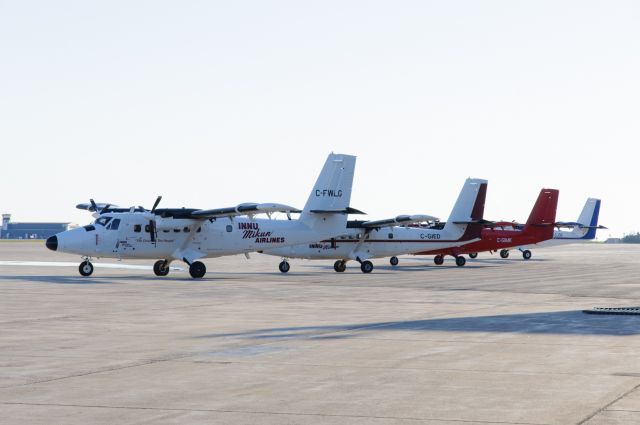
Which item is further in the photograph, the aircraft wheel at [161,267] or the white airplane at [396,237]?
the white airplane at [396,237]

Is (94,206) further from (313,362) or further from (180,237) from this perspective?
(313,362)

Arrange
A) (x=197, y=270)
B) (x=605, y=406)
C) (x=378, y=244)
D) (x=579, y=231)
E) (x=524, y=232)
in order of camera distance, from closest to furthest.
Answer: (x=605, y=406) → (x=197, y=270) → (x=378, y=244) → (x=524, y=232) → (x=579, y=231)

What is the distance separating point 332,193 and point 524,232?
27943mm

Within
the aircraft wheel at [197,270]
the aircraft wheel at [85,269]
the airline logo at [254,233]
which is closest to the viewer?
the aircraft wheel at [85,269]

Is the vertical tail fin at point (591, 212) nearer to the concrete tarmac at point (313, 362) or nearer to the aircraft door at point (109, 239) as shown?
the aircraft door at point (109, 239)

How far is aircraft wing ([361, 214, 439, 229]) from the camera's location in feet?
172

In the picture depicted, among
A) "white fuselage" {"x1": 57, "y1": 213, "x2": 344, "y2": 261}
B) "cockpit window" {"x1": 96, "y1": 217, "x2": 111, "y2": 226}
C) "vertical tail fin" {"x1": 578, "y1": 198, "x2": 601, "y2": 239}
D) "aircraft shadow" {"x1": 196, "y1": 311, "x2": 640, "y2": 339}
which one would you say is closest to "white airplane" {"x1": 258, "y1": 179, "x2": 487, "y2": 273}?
"white fuselage" {"x1": 57, "y1": 213, "x2": 344, "y2": 261}

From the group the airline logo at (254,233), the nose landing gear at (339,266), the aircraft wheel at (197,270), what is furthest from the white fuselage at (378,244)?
the aircraft wheel at (197,270)

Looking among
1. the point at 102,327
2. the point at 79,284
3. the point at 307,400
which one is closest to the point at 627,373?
the point at 307,400

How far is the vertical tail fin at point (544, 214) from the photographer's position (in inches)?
2891

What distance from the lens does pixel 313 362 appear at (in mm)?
13758

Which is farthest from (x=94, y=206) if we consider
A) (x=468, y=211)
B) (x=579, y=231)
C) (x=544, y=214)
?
(x=579, y=231)

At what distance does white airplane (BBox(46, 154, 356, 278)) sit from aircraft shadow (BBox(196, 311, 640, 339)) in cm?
2089

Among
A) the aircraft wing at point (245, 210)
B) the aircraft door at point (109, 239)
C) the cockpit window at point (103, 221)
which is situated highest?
the aircraft wing at point (245, 210)
